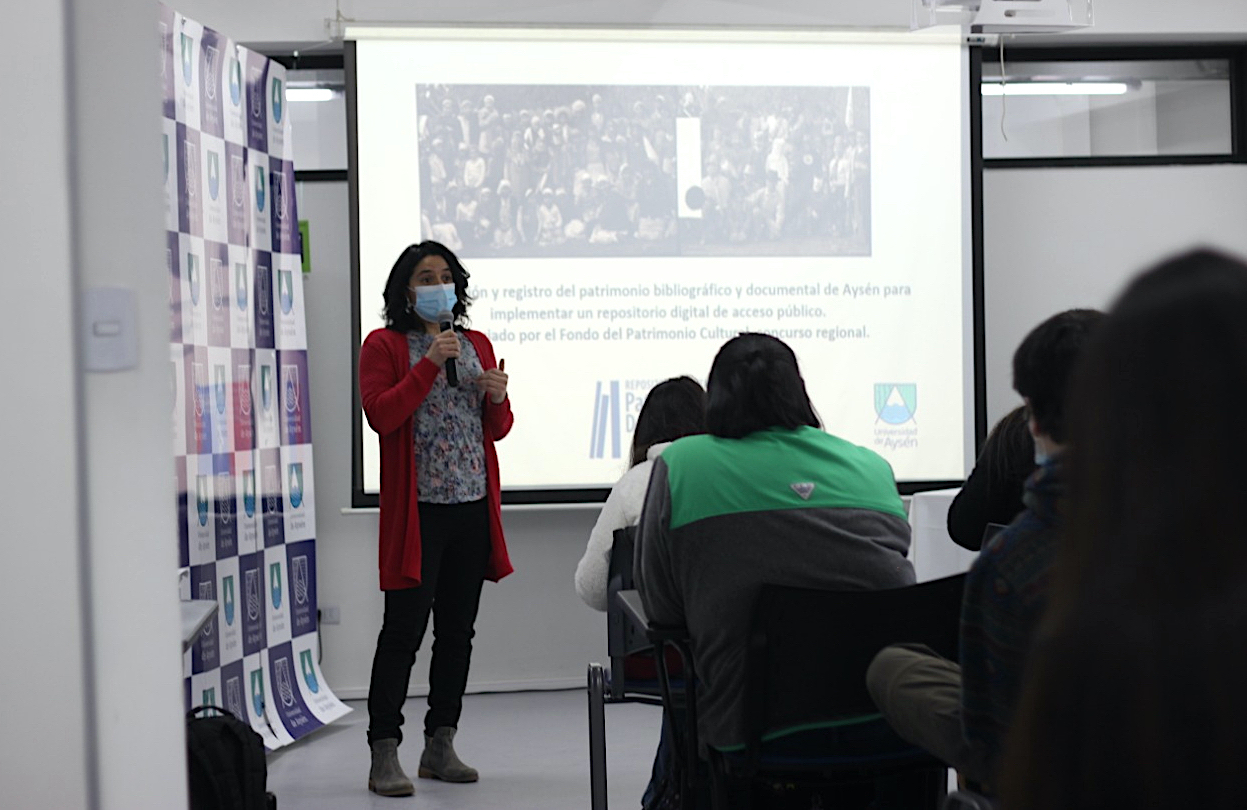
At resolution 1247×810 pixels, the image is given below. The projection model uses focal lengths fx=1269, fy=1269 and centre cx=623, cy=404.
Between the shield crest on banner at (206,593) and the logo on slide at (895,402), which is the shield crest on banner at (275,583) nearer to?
the shield crest on banner at (206,593)

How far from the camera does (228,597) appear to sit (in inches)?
154

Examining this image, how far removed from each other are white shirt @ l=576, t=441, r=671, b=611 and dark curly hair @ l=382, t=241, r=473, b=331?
0.98 metres

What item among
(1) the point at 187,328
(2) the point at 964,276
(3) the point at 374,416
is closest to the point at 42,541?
(3) the point at 374,416

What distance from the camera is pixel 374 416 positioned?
338 cm

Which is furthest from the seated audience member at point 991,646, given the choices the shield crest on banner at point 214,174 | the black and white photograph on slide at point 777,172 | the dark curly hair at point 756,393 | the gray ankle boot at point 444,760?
the black and white photograph on slide at point 777,172

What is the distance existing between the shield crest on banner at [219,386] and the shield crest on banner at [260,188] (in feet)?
2.04

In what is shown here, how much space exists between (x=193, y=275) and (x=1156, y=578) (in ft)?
11.2

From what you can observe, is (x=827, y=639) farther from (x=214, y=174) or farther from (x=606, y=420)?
(x=606, y=420)

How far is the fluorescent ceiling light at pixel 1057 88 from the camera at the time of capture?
5258 millimetres

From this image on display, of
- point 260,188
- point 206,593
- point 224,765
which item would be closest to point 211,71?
point 260,188

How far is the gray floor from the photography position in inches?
137

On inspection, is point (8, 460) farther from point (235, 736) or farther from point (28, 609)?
point (235, 736)

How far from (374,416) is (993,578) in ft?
7.52

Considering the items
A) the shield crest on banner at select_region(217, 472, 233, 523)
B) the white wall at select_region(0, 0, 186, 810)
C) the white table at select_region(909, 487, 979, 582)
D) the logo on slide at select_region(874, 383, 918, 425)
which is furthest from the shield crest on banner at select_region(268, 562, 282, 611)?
the white wall at select_region(0, 0, 186, 810)
